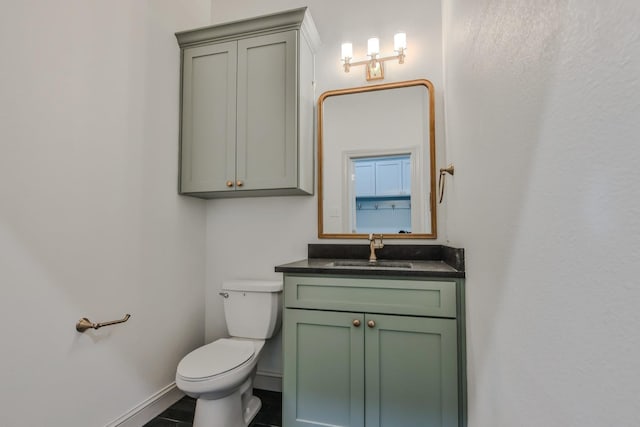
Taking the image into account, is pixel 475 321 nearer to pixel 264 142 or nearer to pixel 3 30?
pixel 264 142

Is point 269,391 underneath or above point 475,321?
underneath

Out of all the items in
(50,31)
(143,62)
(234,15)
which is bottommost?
(50,31)

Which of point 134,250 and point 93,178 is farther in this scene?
point 134,250

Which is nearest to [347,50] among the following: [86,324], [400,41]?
[400,41]

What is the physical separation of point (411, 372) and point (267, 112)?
1.67 m

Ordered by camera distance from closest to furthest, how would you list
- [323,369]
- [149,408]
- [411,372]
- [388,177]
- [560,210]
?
[560,210] → [411,372] → [323,369] → [149,408] → [388,177]

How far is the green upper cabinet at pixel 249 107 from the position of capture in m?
1.88

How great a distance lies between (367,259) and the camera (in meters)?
1.99

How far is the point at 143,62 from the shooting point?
1766 mm

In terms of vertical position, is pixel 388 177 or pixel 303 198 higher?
pixel 388 177

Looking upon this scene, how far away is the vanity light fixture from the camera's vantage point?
1.96m

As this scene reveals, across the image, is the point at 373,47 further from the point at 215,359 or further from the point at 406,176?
the point at 215,359

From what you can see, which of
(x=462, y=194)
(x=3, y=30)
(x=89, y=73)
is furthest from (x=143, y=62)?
(x=462, y=194)

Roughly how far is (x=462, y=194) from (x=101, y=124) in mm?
1780
